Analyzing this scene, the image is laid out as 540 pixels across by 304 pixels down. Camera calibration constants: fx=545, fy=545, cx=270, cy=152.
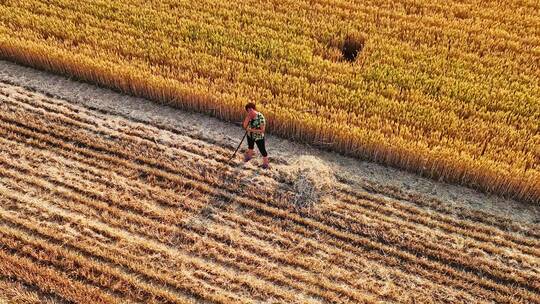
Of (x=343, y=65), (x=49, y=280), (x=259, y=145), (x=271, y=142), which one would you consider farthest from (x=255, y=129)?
(x=49, y=280)

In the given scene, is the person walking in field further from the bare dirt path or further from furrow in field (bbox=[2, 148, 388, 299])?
furrow in field (bbox=[2, 148, 388, 299])

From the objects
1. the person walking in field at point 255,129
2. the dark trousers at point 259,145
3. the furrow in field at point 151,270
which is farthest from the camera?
the dark trousers at point 259,145

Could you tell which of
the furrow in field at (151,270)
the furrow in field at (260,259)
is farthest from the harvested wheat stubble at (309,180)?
the furrow in field at (151,270)

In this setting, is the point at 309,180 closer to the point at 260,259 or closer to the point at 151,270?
the point at 260,259

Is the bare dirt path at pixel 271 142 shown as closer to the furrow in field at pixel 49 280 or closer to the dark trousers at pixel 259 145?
the dark trousers at pixel 259 145

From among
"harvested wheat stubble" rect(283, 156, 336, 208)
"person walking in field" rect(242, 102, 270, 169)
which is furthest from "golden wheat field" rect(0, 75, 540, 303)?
"person walking in field" rect(242, 102, 270, 169)

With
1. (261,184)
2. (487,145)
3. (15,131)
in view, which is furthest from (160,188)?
(487,145)

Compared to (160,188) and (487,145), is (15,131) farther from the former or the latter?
(487,145)
